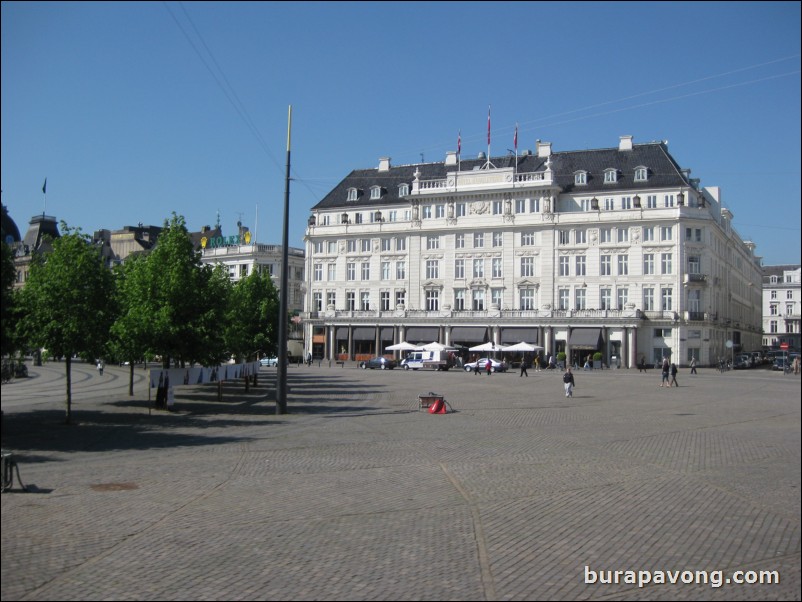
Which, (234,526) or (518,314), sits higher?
(518,314)

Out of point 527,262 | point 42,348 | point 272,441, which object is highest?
point 527,262

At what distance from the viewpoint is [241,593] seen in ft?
28.7

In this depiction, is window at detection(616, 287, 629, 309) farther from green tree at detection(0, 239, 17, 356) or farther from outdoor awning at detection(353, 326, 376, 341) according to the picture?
green tree at detection(0, 239, 17, 356)

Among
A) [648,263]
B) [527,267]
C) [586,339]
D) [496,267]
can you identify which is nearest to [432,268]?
[496,267]

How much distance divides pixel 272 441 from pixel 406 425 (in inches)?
229

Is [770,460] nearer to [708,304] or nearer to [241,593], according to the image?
[241,593]

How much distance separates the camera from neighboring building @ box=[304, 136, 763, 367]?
81688 mm

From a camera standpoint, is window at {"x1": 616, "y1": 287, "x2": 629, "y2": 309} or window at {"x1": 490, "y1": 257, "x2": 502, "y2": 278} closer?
window at {"x1": 616, "y1": 287, "x2": 629, "y2": 309}

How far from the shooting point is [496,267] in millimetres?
90500

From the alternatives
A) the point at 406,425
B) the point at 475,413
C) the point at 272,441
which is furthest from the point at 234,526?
the point at 475,413

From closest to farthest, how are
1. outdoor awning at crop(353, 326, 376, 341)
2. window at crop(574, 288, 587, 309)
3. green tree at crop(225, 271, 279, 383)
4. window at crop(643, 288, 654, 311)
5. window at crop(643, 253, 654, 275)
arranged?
green tree at crop(225, 271, 279, 383) < window at crop(643, 288, 654, 311) < window at crop(643, 253, 654, 275) < window at crop(574, 288, 587, 309) < outdoor awning at crop(353, 326, 376, 341)

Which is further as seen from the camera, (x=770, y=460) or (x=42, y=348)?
(x=42, y=348)

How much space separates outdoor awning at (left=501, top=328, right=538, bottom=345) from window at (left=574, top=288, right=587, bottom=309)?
528cm

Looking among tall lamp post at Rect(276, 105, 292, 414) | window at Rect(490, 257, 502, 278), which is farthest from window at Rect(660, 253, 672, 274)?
tall lamp post at Rect(276, 105, 292, 414)
